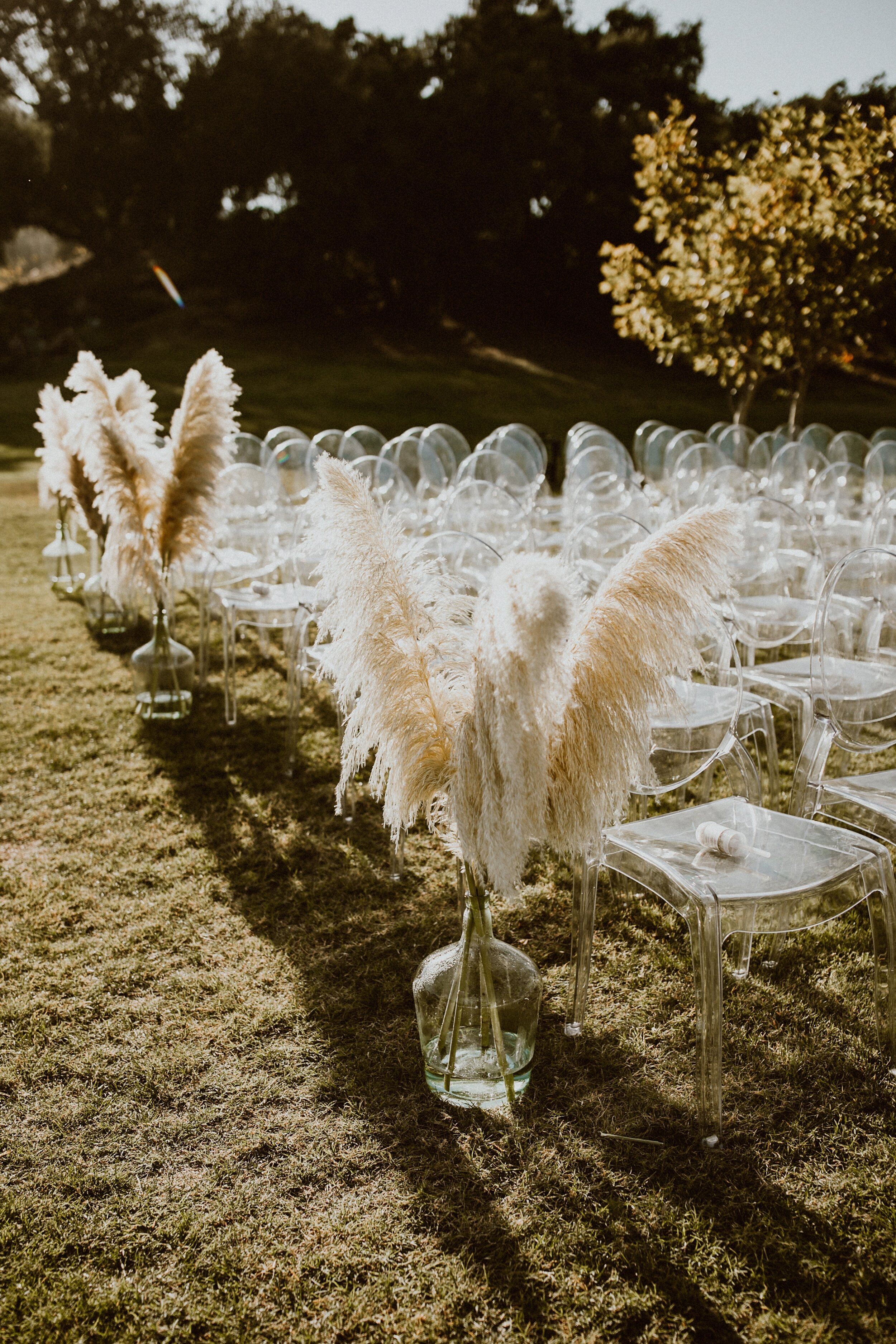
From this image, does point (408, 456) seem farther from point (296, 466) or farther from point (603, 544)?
point (603, 544)

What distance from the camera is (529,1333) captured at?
1.97 metres

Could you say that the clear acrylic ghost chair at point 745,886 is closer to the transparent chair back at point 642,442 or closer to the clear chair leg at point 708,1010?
the clear chair leg at point 708,1010

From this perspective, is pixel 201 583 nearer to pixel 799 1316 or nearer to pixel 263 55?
pixel 799 1316

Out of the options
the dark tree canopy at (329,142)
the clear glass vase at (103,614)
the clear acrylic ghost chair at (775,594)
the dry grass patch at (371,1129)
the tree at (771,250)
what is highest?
the dark tree canopy at (329,142)

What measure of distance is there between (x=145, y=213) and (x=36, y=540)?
19.1m

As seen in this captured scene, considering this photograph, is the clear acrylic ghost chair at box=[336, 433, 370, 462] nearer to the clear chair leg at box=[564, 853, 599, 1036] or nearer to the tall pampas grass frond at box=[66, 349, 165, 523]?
the tall pampas grass frond at box=[66, 349, 165, 523]

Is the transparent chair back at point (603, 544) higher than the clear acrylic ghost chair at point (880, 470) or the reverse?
the reverse

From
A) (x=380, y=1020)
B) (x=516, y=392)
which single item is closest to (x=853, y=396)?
(x=516, y=392)

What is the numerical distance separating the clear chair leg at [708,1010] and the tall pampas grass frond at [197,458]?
319 centimetres

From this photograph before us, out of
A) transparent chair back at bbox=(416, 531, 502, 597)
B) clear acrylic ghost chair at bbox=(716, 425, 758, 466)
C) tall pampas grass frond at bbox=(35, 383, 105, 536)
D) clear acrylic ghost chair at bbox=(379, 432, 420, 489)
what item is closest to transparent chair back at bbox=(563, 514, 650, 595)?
transparent chair back at bbox=(416, 531, 502, 597)

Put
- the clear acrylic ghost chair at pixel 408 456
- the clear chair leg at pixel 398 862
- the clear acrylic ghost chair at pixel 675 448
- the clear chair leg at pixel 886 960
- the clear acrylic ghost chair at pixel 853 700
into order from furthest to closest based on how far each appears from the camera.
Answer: the clear acrylic ghost chair at pixel 675 448, the clear acrylic ghost chair at pixel 408 456, the clear chair leg at pixel 398 862, the clear acrylic ghost chair at pixel 853 700, the clear chair leg at pixel 886 960

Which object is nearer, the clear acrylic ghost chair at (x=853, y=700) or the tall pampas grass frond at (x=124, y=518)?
the clear acrylic ghost chair at (x=853, y=700)

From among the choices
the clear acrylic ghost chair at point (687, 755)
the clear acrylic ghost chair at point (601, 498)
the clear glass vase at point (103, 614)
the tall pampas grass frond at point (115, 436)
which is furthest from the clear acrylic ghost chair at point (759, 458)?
the clear acrylic ghost chair at point (687, 755)

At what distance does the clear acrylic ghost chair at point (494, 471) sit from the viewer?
23.7ft
